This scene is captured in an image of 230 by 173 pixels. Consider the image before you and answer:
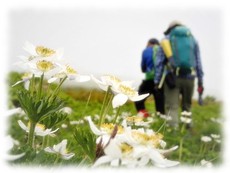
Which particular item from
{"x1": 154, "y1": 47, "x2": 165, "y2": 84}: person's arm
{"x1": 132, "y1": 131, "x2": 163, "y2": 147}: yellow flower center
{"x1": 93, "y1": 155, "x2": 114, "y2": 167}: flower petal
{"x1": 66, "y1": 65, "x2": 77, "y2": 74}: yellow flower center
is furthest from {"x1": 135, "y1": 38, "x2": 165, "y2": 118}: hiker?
{"x1": 93, "y1": 155, "x2": 114, "y2": 167}: flower petal

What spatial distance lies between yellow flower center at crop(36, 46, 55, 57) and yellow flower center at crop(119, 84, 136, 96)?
25 centimetres

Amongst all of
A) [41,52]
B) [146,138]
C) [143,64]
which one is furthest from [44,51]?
[143,64]

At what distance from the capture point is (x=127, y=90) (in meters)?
1.44

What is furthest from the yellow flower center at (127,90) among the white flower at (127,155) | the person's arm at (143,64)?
the person's arm at (143,64)

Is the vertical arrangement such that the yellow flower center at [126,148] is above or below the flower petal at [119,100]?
below

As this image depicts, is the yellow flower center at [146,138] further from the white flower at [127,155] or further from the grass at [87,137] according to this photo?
the grass at [87,137]

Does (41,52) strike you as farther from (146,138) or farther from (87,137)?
(146,138)

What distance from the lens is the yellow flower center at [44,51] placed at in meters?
1.53

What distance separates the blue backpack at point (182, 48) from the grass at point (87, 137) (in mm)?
A: 787

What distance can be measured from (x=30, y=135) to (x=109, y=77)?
27 cm

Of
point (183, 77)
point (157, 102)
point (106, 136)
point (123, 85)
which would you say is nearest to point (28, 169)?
point (106, 136)

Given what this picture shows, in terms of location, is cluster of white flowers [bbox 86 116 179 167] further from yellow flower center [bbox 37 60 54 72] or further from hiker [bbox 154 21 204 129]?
hiker [bbox 154 21 204 129]

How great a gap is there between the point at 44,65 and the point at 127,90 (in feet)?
0.82

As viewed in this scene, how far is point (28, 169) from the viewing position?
1189 millimetres
